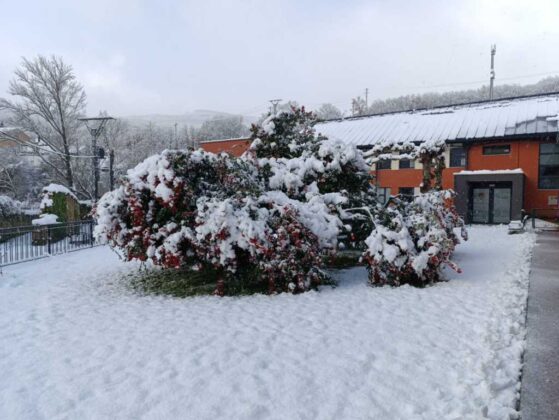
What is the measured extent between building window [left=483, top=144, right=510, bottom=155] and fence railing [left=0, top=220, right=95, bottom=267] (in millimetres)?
21841

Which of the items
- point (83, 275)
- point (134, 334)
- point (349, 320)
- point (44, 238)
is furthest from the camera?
point (44, 238)

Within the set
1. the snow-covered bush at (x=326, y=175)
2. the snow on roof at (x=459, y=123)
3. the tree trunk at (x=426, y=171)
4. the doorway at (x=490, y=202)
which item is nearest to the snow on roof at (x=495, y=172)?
the doorway at (x=490, y=202)

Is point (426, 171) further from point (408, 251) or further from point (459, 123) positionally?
point (459, 123)

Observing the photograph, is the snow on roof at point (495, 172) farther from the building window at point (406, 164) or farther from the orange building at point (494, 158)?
the building window at point (406, 164)

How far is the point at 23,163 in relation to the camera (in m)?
39.8

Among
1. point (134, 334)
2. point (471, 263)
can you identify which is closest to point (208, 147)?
point (471, 263)

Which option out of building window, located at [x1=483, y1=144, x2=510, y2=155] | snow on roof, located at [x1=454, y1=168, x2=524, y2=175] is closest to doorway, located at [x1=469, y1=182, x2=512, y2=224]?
snow on roof, located at [x1=454, y1=168, x2=524, y2=175]

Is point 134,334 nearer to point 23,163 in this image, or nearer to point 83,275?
point 83,275

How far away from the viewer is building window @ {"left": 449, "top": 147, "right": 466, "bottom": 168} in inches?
993

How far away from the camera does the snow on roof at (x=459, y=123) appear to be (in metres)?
23.8

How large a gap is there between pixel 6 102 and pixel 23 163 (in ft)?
36.5

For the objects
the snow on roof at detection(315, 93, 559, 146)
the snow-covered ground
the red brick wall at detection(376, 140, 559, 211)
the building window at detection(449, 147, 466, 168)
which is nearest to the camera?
the snow-covered ground

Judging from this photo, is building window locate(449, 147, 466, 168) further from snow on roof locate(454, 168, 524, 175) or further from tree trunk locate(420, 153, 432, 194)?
tree trunk locate(420, 153, 432, 194)

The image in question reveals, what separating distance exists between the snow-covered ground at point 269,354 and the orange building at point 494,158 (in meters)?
16.9
